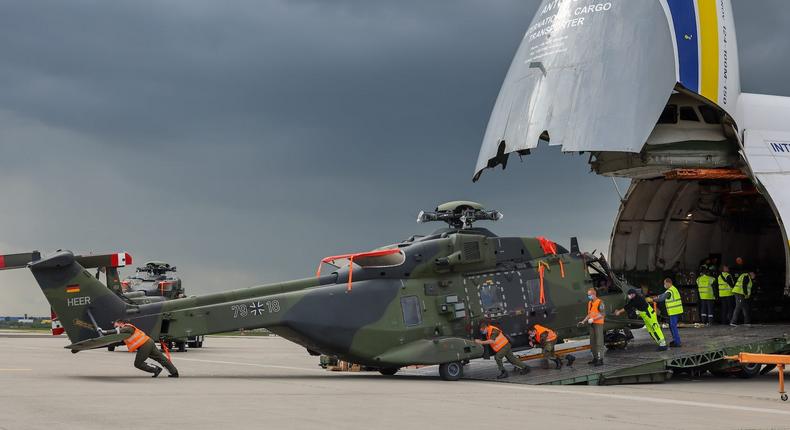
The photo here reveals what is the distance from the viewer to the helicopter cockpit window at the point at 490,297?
16.1m

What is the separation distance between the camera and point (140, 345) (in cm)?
1480

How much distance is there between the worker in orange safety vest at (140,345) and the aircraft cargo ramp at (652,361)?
212 inches

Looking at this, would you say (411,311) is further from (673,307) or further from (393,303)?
(673,307)

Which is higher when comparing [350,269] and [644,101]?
[644,101]

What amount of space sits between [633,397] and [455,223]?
198 inches

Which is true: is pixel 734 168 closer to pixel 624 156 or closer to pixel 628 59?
pixel 624 156

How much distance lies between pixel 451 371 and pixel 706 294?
776 cm

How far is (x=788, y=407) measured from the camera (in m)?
12.0

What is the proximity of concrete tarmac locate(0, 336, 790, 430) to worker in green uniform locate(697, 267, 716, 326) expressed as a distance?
366 cm

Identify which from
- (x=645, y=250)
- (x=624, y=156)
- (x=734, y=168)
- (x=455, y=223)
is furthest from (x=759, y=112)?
(x=455, y=223)

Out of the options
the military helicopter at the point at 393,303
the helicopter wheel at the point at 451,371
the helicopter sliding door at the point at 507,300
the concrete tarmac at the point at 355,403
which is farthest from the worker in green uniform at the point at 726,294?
the helicopter wheel at the point at 451,371

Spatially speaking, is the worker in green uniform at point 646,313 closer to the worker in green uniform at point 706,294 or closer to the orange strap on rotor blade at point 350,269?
the worker in green uniform at point 706,294

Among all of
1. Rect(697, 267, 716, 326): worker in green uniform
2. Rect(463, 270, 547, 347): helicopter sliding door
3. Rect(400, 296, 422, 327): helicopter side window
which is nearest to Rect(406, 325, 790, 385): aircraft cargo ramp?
Rect(463, 270, 547, 347): helicopter sliding door

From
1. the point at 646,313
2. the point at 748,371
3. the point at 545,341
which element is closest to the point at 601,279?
the point at 646,313
